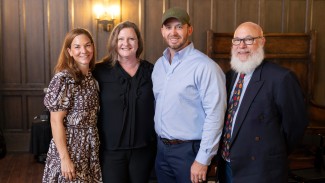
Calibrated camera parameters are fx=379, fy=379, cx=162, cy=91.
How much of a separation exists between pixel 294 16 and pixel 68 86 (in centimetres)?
448

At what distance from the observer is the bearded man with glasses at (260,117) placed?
6.94 feet

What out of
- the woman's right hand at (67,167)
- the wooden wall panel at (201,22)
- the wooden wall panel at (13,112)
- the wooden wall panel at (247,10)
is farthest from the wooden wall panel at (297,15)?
the woman's right hand at (67,167)

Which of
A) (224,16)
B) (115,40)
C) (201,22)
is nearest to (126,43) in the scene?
(115,40)

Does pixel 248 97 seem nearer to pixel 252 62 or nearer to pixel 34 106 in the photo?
pixel 252 62

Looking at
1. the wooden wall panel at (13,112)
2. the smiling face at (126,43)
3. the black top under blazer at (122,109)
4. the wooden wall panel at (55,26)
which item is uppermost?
the wooden wall panel at (55,26)

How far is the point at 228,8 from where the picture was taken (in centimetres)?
575

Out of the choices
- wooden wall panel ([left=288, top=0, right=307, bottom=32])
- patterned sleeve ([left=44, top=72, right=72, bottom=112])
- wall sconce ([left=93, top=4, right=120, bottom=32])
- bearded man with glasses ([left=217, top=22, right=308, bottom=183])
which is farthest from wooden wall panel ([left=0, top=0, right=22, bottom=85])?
bearded man with glasses ([left=217, top=22, right=308, bottom=183])

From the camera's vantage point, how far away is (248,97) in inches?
85.7

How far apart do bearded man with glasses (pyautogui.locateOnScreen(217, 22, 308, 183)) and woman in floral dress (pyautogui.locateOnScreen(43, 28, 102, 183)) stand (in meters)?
0.89

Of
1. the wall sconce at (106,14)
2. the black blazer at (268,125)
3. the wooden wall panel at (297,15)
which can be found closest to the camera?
the black blazer at (268,125)

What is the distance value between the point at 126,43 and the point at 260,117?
3.32 feet

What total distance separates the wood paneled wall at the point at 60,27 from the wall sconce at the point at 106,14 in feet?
0.33

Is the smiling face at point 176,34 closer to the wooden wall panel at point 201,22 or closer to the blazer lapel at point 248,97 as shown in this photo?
the blazer lapel at point 248,97

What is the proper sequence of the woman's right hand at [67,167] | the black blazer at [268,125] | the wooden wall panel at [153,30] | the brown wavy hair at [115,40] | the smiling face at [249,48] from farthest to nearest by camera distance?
1. the wooden wall panel at [153,30]
2. the brown wavy hair at [115,40]
3. the woman's right hand at [67,167]
4. the smiling face at [249,48]
5. the black blazer at [268,125]
